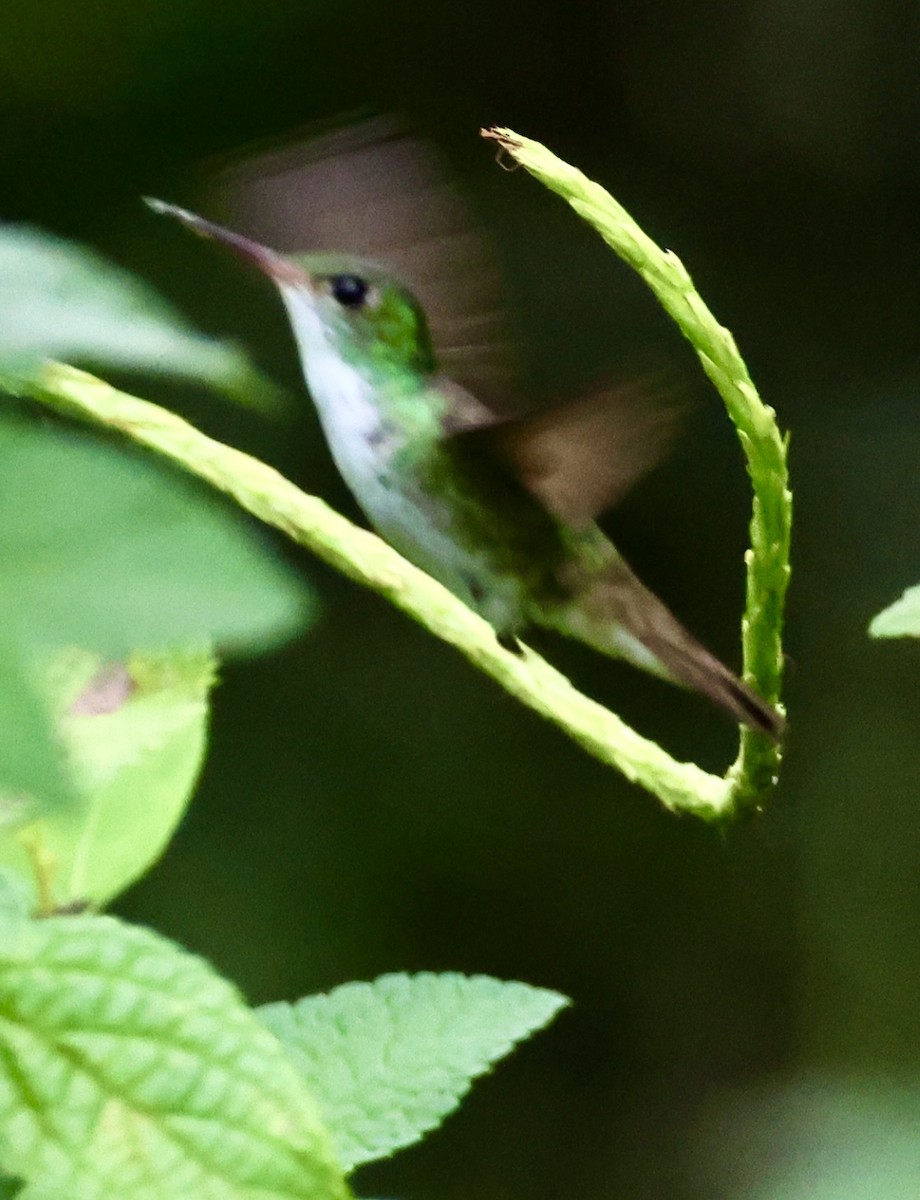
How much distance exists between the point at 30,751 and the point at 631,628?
1.94 ft

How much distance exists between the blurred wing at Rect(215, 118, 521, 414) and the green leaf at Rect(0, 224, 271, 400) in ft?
1.44

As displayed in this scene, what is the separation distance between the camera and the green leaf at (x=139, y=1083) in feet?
0.78

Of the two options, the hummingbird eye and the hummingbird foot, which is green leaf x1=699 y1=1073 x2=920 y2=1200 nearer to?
the hummingbird foot

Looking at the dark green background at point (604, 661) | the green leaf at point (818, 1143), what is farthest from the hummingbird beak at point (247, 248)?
the green leaf at point (818, 1143)

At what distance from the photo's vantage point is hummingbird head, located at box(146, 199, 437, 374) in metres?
0.66

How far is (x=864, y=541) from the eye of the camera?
1.93m

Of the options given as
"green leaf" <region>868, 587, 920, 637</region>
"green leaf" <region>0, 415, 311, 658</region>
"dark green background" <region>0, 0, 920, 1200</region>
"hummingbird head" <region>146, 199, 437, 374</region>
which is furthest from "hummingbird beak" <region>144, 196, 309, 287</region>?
"dark green background" <region>0, 0, 920, 1200</region>

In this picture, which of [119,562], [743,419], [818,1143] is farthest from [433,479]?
[818,1143]

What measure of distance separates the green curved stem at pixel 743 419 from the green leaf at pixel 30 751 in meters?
0.26

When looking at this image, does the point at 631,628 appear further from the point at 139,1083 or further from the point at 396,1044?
the point at 139,1083

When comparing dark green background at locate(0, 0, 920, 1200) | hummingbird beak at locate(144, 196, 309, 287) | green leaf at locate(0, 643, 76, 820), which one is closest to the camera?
green leaf at locate(0, 643, 76, 820)

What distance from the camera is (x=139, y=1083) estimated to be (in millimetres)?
250

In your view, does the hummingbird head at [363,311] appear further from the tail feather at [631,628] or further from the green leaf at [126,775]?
the green leaf at [126,775]

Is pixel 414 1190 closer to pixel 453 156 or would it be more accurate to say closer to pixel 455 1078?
pixel 453 156
